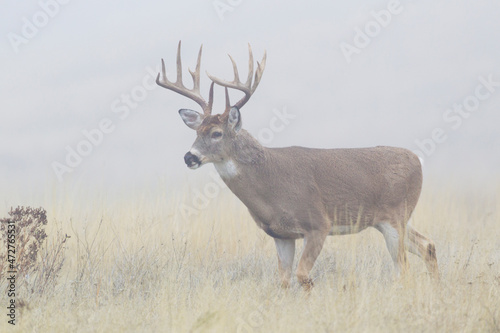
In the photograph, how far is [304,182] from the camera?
8.20m

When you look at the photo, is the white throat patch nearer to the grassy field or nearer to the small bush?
the grassy field

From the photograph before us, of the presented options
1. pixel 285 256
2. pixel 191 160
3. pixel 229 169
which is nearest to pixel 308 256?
pixel 285 256

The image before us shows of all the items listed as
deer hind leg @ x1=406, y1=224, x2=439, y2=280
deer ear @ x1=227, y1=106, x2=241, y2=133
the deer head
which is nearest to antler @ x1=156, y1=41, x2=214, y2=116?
the deer head

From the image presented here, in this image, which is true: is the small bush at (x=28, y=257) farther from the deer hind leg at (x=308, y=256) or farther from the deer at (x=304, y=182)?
the deer hind leg at (x=308, y=256)

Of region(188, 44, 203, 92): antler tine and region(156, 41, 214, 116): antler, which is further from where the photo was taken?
region(188, 44, 203, 92): antler tine

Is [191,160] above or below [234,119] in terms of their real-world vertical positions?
below

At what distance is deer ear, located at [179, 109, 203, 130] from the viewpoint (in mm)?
8492

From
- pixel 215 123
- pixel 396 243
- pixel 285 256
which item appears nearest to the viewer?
pixel 215 123

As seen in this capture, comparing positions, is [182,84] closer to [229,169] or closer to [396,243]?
[229,169]

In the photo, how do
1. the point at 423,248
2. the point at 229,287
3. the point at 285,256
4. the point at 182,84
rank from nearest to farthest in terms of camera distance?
the point at 229,287, the point at 285,256, the point at 423,248, the point at 182,84

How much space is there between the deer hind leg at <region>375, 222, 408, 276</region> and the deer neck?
1.85 m

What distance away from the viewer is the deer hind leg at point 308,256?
7.66 meters

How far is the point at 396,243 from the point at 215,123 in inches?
106

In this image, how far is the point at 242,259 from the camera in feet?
33.3
